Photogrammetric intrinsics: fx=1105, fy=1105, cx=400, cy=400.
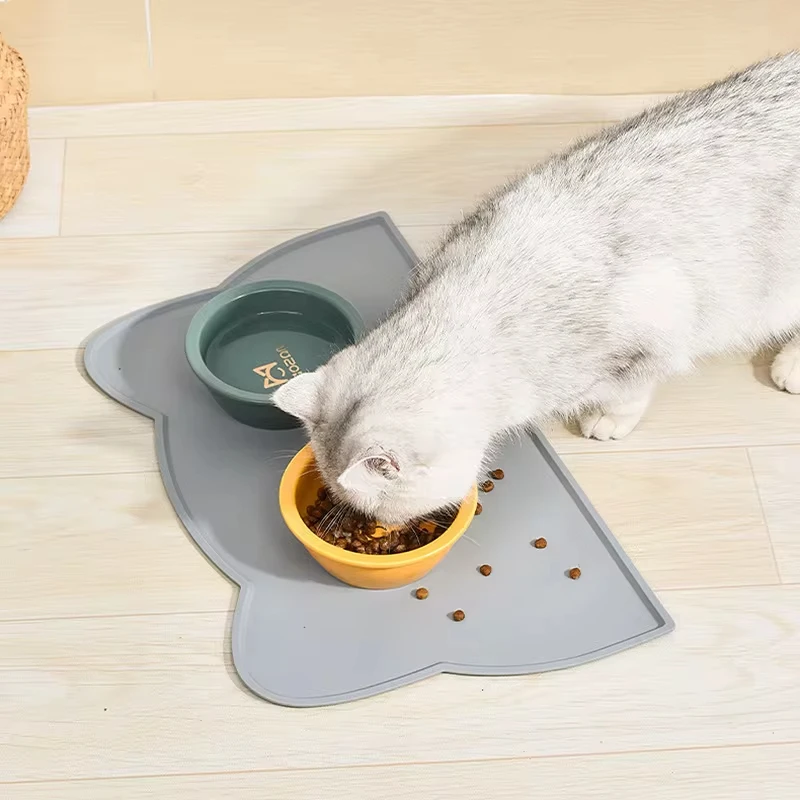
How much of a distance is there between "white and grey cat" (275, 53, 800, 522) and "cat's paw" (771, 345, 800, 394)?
232 mm

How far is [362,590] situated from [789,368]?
92 cm

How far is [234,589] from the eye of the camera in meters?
1.85

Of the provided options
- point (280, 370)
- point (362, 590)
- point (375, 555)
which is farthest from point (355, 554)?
point (280, 370)

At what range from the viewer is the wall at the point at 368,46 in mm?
2604

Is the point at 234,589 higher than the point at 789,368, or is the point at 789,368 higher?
the point at 789,368

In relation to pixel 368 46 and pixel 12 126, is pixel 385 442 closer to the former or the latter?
pixel 12 126

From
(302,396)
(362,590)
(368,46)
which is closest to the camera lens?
(302,396)

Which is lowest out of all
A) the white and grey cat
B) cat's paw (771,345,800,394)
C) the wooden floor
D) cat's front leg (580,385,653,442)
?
the wooden floor

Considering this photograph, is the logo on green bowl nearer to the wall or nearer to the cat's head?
the cat's head

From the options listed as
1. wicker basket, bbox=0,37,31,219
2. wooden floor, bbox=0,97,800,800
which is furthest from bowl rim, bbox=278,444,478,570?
wicker basket, bbox=0,37,31,219

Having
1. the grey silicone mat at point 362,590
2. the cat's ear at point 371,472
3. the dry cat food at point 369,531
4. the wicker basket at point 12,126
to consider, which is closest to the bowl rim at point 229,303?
the grey silicone mat at point 362,590

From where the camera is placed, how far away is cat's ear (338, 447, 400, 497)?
1.52 m

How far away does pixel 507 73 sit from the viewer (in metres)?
2.67

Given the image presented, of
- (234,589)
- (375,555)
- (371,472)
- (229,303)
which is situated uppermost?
(371,472)
